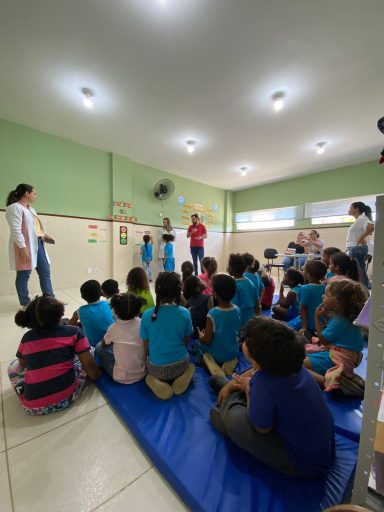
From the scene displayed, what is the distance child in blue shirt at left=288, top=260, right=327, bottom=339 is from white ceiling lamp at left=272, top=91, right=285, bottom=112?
87.5 inches

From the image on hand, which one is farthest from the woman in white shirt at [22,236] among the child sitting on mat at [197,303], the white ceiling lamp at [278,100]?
the white ceiling lamp at [278,100]

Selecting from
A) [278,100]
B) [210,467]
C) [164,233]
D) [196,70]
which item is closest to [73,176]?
[164,233]

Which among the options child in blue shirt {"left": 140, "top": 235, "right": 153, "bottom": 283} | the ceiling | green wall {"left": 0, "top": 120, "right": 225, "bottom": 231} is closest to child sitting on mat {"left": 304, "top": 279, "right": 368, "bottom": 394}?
the ceiling

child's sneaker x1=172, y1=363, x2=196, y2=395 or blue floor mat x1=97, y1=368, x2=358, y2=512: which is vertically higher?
child's sneaker x1=172, y1=363, x2=196, y2=395

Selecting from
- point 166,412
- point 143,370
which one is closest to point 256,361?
point 166,412

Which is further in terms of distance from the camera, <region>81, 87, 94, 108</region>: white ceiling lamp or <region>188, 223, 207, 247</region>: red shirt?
<region>188, 223, 207, 247</region>: red shirt

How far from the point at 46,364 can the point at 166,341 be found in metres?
0.60

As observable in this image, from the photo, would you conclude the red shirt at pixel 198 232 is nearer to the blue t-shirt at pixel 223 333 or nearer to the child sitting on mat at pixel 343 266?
the child sitting on mat at pixel 343 266

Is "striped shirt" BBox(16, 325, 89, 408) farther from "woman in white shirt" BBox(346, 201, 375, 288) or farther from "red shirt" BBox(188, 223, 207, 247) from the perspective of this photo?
"red shirt" BBox(188, 223, 207, 247)

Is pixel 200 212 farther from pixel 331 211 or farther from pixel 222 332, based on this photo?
pixel 222 332

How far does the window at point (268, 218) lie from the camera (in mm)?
6012

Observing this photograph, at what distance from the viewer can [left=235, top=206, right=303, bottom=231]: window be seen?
19.7 ft

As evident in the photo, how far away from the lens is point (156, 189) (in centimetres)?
512

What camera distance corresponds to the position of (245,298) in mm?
1898
